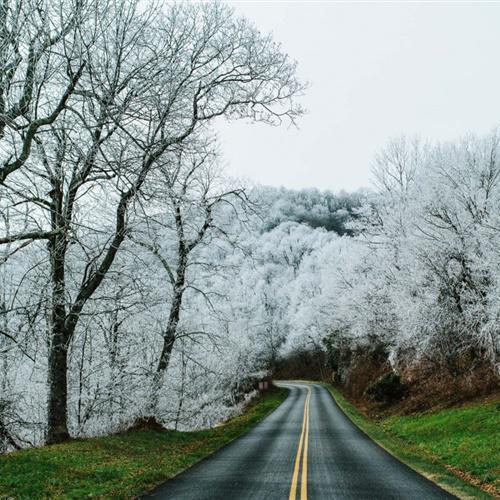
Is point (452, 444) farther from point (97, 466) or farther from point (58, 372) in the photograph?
point (58, 372)

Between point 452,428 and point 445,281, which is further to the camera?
point 445,281

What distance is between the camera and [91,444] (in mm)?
13891

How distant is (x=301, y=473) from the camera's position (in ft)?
38.6

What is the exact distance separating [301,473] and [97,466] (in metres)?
4.72

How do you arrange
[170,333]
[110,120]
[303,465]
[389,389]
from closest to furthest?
1. [110,120]
2. [303,465]
3. [170,333]
4. [389,389]

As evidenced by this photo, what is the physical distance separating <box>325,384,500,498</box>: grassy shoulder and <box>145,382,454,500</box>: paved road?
1.99 feet

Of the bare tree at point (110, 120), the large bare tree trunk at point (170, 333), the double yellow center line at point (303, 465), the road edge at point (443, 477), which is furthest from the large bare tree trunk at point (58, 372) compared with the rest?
the road edge at point (443, 477)

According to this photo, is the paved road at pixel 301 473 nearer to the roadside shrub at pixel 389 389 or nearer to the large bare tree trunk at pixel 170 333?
the large bare tree trunk at pixel 170 333

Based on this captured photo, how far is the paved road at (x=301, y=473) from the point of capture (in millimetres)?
9586

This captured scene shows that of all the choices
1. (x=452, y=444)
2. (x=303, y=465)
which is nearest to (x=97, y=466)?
(x=303, y=465)

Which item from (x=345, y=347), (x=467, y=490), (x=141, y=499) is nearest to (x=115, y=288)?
(x=141, y=499)

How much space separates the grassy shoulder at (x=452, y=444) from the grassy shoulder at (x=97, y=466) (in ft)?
20.8

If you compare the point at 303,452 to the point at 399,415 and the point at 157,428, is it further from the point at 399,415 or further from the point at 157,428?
the point at 399,415

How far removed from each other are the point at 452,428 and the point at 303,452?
646 cm
